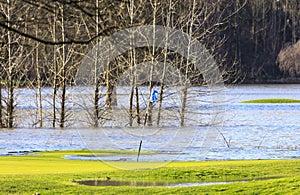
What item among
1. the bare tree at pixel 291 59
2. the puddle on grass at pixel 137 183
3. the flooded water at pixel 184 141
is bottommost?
the flooded water at pixel 184 141

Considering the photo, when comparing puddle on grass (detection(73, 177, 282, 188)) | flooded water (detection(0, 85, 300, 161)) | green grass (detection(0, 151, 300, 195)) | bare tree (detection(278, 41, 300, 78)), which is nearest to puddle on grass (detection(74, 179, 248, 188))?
puddle on grass (detection(73, 177, 282, 188))

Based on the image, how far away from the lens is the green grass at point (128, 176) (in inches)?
443

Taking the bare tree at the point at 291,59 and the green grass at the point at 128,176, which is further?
the bare tree at the point at 291,59

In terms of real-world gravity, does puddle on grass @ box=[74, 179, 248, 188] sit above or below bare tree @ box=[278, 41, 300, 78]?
below

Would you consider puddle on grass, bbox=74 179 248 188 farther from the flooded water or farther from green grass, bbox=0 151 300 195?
the flooded water

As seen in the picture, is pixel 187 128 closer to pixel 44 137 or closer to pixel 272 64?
pixel 44 137

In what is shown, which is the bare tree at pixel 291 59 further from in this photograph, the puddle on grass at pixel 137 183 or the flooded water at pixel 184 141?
the puddle on grass at pixel 137 183

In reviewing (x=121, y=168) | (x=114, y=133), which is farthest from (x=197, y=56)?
(x=121, y=168)

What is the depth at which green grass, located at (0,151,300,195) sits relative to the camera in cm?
1126

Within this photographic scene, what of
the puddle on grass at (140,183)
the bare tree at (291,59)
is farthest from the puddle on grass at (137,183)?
the bare tree at (291,59)

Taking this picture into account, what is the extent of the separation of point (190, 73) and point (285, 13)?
56.6 meters

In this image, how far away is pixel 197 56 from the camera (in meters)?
28.3

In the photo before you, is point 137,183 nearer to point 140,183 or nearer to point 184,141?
point 140,183

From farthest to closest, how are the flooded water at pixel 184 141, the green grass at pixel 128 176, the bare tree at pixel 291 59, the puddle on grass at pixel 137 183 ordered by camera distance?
the bare tree at pixel 291 59
the flooded water at pixel 184 141
the puddle on grass at pixel 137 183
the green grass at pixel 128 176
